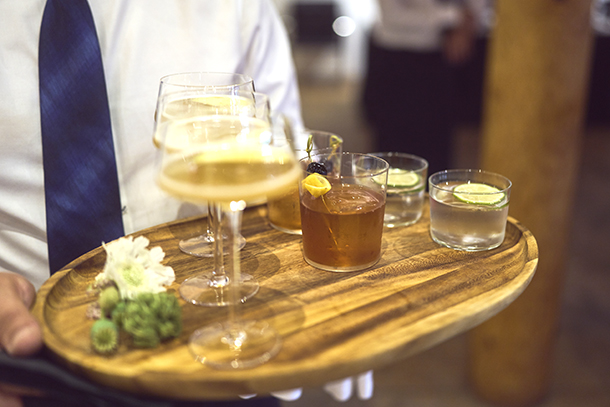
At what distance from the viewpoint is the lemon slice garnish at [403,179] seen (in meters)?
1.26

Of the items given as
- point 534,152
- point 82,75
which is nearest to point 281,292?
point 82,75

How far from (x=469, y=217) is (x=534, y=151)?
1008 mm

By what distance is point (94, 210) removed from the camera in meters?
1.19

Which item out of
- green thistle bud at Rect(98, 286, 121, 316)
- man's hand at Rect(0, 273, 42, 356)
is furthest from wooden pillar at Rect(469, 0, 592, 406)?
man's hand at Rect(0, 273, 42, 356)

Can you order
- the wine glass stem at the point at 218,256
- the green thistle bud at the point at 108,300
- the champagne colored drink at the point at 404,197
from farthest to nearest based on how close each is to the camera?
the champagne colored drink at the point at 404,197
the wine glass stem at the point at 218,256
the green thistle bud at the point at 108,300

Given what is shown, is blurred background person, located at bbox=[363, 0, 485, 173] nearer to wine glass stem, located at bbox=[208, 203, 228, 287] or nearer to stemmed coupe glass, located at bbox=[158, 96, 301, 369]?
wine glass stem, located at bbox=[208, 203, 228, 287]

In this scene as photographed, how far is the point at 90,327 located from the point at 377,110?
12.4ft

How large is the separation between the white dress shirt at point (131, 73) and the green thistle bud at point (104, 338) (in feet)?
1.76

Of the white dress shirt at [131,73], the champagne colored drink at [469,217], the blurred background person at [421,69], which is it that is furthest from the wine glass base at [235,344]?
the blurred background person at [421,69]

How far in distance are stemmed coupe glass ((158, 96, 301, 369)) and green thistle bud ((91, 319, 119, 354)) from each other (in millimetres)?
110

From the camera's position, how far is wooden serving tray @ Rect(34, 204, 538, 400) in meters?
0.75

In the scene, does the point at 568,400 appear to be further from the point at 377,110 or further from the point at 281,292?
the point at 377,110

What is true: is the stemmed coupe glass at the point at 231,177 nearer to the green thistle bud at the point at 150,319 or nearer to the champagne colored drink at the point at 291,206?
the green thistle bud at the point at 150,319

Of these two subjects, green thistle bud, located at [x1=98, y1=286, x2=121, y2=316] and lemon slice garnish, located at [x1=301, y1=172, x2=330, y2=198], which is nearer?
green thistle bud, located at [x1=98, y1=286, x2=121, y2=316]
